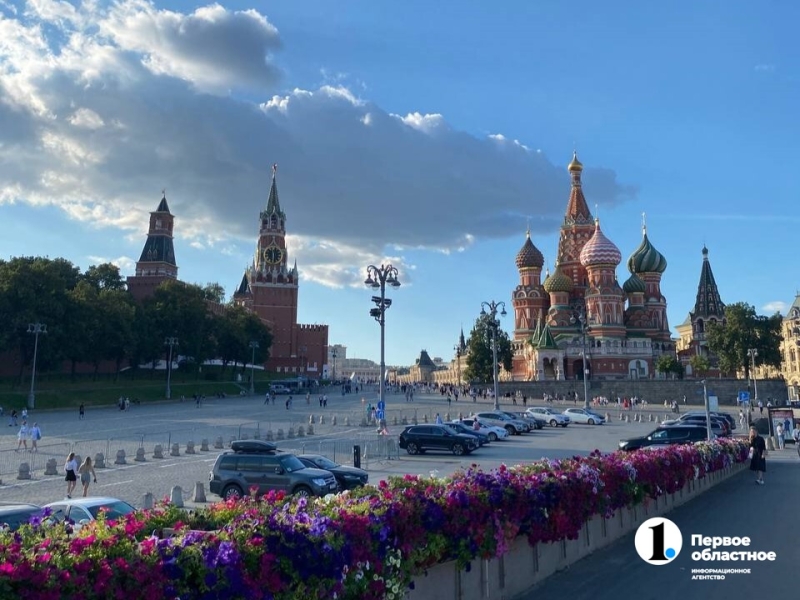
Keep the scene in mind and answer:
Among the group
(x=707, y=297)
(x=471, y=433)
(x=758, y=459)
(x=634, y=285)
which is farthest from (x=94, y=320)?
(x=707, y=297)

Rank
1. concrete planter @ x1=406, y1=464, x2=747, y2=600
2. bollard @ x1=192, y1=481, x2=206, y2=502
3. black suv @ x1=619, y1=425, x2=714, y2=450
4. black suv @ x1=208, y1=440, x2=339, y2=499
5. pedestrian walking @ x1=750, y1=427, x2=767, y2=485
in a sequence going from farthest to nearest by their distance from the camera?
black suv @ x1=619, y1=425, x2=714, y2=450 → pedestrian walking @ x1=750, y1=427, x2=767, y2=485 → bollard @ x1=192, y1=481, x2=206, y2=502 → black suv @ x1=208, y1=440, x2=339, y2=499 → concrete planter @ x1=406, y1=464, x2=747, y2=600

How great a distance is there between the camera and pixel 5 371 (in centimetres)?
6900

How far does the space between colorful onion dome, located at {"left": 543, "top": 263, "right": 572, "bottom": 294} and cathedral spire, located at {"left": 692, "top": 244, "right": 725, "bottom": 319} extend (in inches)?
840

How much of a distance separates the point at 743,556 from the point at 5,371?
248 ft

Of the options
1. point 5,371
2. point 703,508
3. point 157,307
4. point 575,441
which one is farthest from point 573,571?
point 5,371

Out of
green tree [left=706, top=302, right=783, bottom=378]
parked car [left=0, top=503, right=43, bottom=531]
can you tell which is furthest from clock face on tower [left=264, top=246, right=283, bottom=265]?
parked car [left=0, top=503, right=43, bottom=531]

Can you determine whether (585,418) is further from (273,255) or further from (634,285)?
(273,255)

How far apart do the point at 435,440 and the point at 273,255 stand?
103453 millimetres

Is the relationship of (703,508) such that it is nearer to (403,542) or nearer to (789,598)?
(789,598)

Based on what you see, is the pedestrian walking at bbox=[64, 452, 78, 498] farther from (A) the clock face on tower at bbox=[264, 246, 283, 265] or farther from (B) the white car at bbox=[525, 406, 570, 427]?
(A) the clock face on tower at bbox=[264, 246, 283, 265]

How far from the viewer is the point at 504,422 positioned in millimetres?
37719

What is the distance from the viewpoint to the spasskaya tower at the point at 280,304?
12312 cm

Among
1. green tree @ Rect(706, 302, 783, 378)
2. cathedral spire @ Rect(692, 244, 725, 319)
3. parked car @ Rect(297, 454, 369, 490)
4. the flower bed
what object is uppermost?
cathedral spire @ Rect(692, 244, 725, 319)

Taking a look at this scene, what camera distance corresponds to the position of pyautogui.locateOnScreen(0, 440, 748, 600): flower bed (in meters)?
4.91
